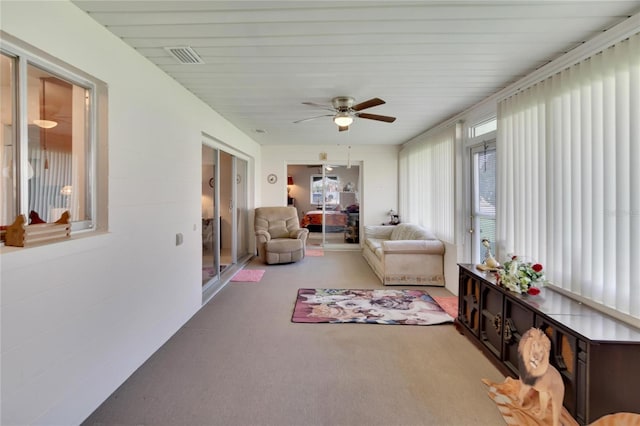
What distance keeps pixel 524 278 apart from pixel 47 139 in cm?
333

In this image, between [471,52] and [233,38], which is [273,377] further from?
[471,52]

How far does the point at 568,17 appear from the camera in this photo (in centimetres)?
190

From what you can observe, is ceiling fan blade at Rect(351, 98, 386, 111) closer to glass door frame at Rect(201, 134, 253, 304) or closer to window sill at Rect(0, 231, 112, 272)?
glass door frame at Rect(201, 134, 253, 304)

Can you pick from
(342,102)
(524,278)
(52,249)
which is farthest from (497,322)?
(52,249)

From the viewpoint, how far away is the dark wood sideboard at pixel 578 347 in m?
1.61

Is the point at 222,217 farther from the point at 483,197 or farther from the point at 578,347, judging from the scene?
the point at 578,347

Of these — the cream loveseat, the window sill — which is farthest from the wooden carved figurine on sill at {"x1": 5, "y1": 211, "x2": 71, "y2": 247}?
the cream loveseat

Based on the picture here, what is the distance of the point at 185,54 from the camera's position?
2.39 meters

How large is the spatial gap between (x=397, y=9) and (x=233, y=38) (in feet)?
3.71

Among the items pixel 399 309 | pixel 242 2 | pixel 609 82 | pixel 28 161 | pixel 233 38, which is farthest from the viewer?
pixel 399 309

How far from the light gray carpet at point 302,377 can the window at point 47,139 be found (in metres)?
1.27

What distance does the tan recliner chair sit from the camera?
577 cm

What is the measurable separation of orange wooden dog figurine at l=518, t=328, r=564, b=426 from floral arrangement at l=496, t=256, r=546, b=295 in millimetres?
445

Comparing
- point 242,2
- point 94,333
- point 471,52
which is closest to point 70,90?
point 242,2
